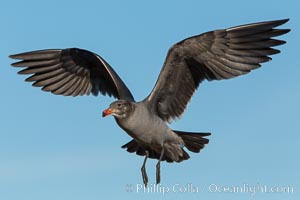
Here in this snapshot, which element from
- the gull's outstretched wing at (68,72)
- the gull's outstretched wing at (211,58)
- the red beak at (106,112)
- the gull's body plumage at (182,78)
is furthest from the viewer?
the gull's outstretched wing at (68,72)

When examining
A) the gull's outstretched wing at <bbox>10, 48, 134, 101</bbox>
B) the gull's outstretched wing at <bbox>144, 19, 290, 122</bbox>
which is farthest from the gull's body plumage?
the gull's outstretched wing at <bbox>10, 48, 134, 101</bbox>

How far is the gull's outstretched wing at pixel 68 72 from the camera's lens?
55.1ft

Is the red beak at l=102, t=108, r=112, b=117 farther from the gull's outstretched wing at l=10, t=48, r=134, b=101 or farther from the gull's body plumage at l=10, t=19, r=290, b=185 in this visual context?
the gull's outstretched wing at l=10, t=48, r=134, b=101

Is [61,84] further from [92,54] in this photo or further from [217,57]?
[217,57]

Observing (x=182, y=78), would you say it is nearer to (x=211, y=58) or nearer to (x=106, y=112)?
(x=211, y=58)

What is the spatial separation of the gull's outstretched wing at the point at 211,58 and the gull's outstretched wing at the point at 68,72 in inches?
68.9

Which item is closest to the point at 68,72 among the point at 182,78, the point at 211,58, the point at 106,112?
the point at 106,112

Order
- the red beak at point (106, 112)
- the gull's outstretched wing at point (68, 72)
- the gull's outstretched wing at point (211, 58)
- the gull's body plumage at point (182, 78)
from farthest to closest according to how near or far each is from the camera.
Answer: the gull's outstretched wing at point (68, 72), the gull's outstretched wing at point (211, 58), the gull's body plumage at point (182, 78), the red beak at point (106, 112)

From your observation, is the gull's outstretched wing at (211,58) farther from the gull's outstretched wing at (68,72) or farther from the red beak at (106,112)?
the gull's outstretched wing at (68,72)

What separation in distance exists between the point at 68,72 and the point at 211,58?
11.4ft

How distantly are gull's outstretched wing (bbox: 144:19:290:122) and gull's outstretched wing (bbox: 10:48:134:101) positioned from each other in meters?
1.75

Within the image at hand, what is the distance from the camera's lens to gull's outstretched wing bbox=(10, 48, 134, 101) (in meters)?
16.8

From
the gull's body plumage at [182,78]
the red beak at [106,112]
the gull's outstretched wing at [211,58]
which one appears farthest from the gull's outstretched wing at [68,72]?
the red beak at [106,112]

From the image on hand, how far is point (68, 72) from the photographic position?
17031mm
